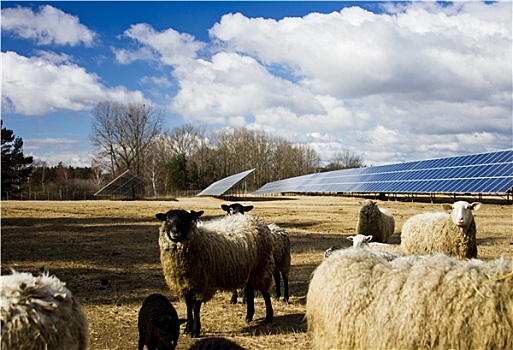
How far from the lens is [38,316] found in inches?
156

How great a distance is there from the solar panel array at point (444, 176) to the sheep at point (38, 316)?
2742cm

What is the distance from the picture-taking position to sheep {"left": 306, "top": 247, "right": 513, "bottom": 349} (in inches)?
147

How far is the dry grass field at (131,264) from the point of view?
7.31m

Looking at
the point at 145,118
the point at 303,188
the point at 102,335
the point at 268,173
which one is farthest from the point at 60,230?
the point at 268,173

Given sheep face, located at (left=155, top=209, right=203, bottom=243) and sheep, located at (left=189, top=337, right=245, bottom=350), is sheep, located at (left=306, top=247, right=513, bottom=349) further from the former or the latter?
sheep face, located at (left=155, top=209, right=203, bottom=243)

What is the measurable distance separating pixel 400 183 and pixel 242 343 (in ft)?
115

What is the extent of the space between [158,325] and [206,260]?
186 cm

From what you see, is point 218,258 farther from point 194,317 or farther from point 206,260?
point 194,317

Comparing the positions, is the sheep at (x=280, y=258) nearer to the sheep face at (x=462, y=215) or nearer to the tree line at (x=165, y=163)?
the sheep face at (x=462, y=215)

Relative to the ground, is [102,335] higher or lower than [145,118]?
lower

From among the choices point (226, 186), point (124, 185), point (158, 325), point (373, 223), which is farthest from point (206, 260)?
point (124, 185)

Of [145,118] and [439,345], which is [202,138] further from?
[439,345]

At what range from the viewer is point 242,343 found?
682 cm

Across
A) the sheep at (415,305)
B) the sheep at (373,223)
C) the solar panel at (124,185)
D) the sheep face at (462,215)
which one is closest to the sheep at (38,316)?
the sheep at (415,305)
